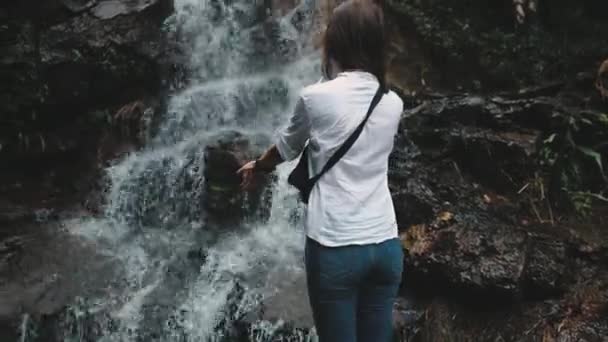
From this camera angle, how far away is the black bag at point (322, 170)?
229cm

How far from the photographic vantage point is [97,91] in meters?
7.70

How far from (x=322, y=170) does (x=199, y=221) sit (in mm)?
4391

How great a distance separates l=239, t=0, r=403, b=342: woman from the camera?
7.47ft

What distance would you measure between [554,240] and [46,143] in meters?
5.63

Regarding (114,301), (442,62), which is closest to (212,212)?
(114,301)

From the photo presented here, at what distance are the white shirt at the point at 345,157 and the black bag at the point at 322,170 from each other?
14 millimetres

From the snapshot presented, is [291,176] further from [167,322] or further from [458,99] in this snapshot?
[458,99]

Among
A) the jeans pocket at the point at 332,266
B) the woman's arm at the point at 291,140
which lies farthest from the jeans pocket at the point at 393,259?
the woman's arm at the point at 291,140

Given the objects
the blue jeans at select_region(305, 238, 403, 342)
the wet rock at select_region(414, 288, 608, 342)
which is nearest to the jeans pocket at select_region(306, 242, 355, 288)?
the blue jeans at select_region(305, 238, 403, 342)

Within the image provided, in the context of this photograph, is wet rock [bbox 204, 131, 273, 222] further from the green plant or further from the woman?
the woman

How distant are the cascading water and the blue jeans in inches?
89.1

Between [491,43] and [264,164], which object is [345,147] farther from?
[491,43]

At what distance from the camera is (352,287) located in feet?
7.70

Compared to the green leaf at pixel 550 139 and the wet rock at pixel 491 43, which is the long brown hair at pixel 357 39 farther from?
the wet rock at pixel 491 43
